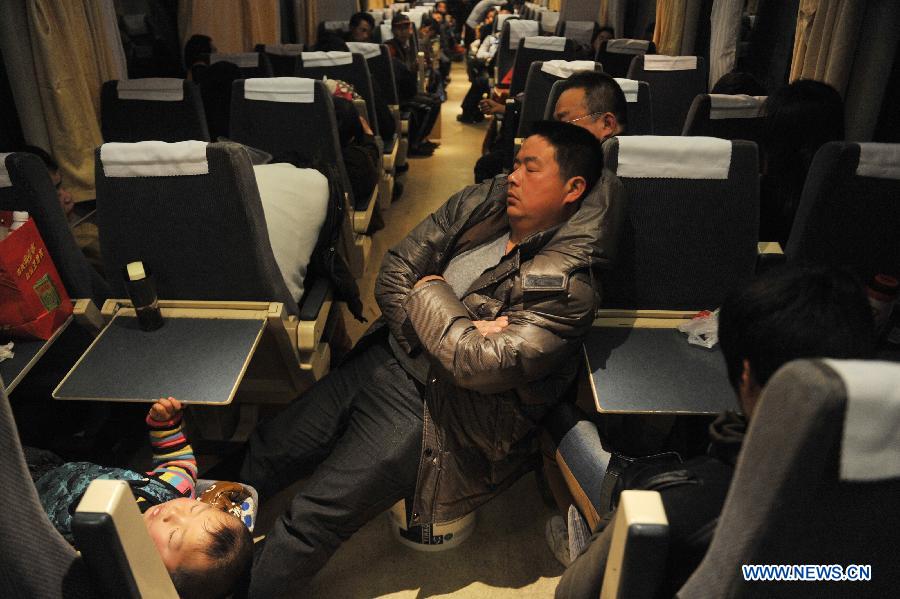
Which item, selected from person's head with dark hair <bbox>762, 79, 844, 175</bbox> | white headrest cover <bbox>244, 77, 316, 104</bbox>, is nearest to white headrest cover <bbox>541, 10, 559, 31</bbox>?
white headrest cover <bbox>244, 77, 316, 104</bbox>

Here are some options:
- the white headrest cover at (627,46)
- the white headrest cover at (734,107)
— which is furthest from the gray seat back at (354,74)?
the white headrest cover at (627,46)

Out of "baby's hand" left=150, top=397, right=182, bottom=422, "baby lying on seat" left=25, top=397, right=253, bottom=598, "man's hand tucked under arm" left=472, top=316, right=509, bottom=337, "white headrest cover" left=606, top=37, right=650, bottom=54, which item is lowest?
"baby lying on seat" left=25, top=397, right=253, bottom=598

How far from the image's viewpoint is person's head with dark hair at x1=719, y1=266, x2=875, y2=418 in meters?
0.81

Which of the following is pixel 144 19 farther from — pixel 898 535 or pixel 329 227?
pixel 898 535

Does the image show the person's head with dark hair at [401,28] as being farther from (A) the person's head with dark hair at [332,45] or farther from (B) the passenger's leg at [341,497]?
(B) the passenger's leg at [341,497]

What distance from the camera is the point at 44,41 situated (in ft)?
9.51

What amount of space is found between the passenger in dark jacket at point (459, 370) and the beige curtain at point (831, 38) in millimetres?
1573

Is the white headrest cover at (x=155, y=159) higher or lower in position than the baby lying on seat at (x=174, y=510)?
higher

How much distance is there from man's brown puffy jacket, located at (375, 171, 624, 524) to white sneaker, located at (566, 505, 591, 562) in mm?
242

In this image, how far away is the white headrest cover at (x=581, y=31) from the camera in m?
6.10

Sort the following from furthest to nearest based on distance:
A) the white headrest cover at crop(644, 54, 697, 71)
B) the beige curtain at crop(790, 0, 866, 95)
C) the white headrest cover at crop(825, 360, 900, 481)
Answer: the white headrest cover at crop(644, 54, 697, 71)
the beige curtain at crop(790, 0, 866, 95)
the white headrest cover at crop(825, 360, 900, 481)

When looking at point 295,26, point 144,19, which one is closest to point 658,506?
point 144,19

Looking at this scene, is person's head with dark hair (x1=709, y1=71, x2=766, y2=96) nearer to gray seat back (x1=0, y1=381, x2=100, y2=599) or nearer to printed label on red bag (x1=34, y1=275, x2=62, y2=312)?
printed label on red bag (x1=34, y1=275, x2=62, y2=312)

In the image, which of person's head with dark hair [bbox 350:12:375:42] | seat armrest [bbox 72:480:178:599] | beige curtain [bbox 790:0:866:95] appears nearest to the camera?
seat armrest [bbox 72:480:178:599]
